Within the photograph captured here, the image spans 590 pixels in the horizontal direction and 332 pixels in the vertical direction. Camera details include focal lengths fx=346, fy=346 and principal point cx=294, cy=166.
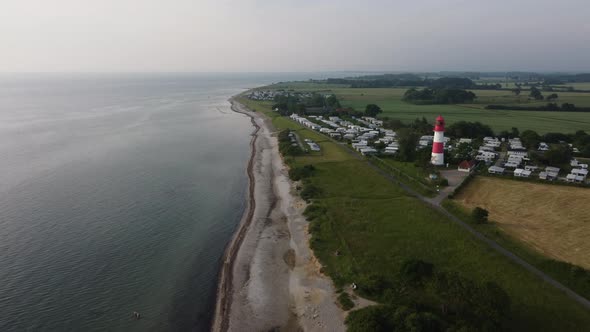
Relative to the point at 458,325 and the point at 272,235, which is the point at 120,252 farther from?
the point at 458,325

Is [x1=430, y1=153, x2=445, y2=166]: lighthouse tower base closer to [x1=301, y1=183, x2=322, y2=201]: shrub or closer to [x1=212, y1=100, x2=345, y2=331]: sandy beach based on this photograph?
[x1=301, y1=183, x2=322, y2=201]: shrub

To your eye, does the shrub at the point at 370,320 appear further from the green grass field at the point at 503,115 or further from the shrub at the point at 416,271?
the green grass field at the point at 503,115

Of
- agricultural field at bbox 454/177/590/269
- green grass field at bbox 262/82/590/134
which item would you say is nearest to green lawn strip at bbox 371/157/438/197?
agricultural field at bbox 454/177/590/269

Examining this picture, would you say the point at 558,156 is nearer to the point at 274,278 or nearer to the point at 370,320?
the point at 370,320

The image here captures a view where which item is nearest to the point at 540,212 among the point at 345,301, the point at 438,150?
the point at 438,150

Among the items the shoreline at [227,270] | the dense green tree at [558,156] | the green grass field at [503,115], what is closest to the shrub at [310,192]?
the shoreline at [227,270]

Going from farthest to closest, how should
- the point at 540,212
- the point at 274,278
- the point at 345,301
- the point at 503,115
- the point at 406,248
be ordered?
the point at 503,115, the point at 540,212, the point at 406,248, the point at 274,278, the point at 345,301
